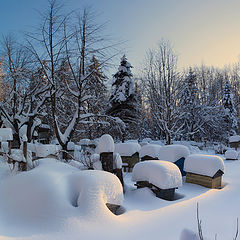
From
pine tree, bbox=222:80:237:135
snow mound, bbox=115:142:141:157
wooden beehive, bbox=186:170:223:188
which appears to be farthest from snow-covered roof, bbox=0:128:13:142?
pine tree, bbox=222:80:237:135

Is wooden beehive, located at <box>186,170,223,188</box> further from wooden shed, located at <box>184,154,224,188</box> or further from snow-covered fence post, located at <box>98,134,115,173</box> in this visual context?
snow-covered fence post, located at <box>98,134,115,173</box>

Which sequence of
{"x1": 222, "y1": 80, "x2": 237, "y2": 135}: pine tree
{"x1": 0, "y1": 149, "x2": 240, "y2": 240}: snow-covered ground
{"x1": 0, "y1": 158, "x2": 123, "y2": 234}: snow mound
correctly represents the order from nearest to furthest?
{"x1": 0, "y1": 149, "x2": 240, "y2": 240}: snow-covered ground < {"x1": 0, "y1": 158, "x2": 123, "y2": 234}: snow mound < {"x1": 222, "y1": 80, "x2": 237, "y2": 135}: pine tree

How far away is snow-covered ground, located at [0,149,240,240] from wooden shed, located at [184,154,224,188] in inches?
76.2

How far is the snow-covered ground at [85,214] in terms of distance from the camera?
3.48 metres

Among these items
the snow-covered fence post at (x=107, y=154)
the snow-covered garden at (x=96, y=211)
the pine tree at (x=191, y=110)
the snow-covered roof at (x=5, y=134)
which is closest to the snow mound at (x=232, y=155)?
the pine tree at (x=191, y=110)

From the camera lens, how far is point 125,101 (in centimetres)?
1950

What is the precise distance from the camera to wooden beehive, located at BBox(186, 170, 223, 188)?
7.22 metres

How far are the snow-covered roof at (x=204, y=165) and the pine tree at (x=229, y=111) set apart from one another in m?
23.3

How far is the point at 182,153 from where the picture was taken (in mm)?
9133

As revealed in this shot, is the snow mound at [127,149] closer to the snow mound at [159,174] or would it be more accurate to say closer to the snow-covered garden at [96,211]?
the snow mound at [159,174]

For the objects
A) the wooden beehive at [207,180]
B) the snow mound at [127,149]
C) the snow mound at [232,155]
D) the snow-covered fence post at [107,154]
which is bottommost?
the snow mound at [232,155]

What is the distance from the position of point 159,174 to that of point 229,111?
27.7 meters

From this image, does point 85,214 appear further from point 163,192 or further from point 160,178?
point 163,192

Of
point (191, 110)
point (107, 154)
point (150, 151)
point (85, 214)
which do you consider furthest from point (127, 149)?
point (191, 110)
